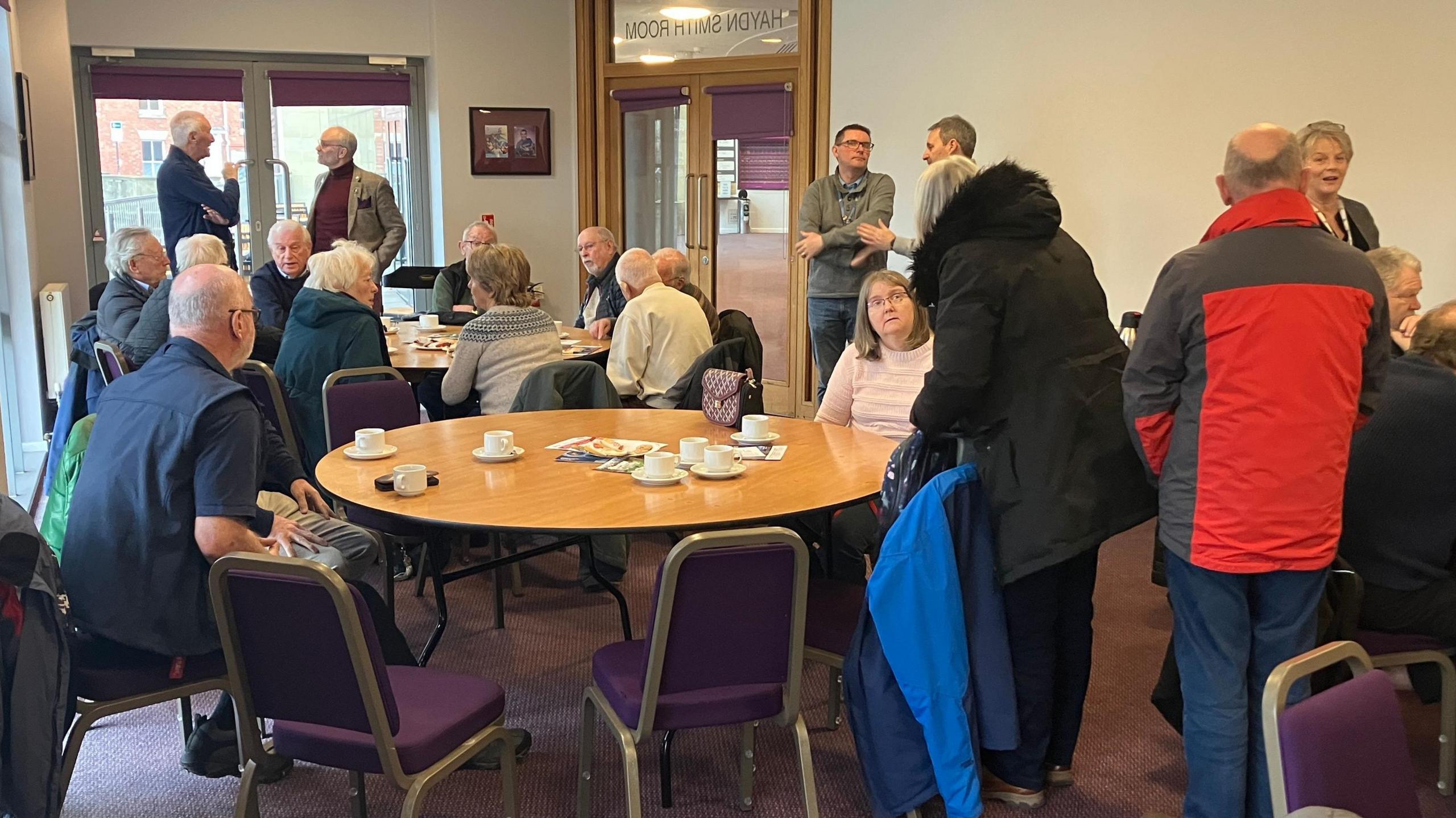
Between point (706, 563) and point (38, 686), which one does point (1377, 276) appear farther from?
point (38, 686)

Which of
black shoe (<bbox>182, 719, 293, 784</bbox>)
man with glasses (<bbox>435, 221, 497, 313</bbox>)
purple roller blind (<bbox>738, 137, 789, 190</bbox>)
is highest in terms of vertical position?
purple roller blind (<bbox>738, 137, 789, 190</bbox>)

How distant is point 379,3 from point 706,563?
287 inches

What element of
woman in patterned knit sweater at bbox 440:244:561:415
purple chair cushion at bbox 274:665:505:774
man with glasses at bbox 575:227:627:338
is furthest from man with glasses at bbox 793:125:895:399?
purple chair cushion at bbox 274:665:505:774

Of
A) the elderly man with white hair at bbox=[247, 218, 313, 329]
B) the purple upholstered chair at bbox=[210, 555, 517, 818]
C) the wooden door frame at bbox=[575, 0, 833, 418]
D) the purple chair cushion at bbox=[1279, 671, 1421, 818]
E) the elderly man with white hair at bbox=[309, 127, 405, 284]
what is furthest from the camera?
the wooden door frame at bbox=[575, 0, 833, 418]

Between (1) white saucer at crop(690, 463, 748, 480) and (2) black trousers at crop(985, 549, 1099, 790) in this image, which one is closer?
(2) black trousers at crop(985, 549, 1099, 790)

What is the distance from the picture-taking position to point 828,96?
7438mm

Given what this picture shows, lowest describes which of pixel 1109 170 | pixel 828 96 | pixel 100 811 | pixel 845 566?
pixel 100 811

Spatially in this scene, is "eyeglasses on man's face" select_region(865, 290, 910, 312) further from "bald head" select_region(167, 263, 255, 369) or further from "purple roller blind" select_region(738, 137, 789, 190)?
"purple roller blind" select_region(738, 137, 789, 190)

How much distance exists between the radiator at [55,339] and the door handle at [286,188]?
2.52 m

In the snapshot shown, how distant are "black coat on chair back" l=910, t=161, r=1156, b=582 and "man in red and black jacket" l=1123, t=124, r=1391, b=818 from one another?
0.13 meters

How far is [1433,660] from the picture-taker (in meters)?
2.90

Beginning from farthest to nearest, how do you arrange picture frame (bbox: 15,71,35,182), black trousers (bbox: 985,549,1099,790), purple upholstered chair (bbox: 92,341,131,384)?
picture frame (bbox: 15,71,35,182) < purple upholstered chair (bbox: 92,341,131,384) < black trousers (bbox: 985,549,1099,790)

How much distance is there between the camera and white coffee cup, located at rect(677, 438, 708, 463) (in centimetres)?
316

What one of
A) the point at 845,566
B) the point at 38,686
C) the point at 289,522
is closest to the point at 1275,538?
the point at 845,566
